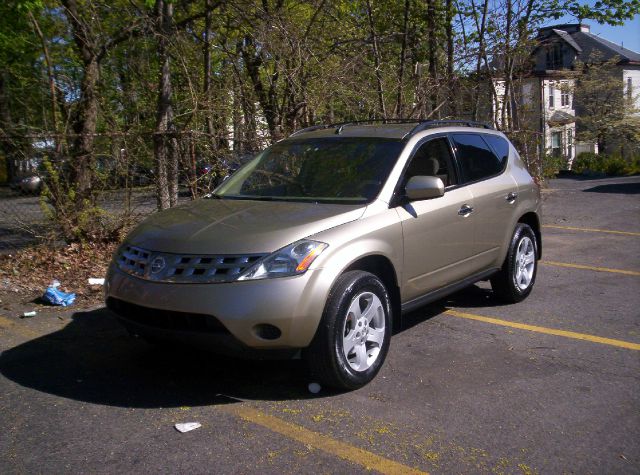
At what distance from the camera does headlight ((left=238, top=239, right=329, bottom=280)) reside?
4.03 metres

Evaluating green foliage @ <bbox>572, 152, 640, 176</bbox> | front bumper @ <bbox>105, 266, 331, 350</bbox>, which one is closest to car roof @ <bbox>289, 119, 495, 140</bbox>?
front bumper @ <bbox>105, 266, 331, 350</bbox>

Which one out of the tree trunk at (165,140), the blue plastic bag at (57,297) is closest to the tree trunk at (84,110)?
the tree trunk at (165,140)

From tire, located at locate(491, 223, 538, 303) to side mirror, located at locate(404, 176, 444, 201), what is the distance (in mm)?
1914

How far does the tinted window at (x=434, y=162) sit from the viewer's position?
539cm

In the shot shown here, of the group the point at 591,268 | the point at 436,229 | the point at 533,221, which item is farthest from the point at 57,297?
the point at 591,268

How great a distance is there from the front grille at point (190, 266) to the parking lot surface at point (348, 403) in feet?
1.84

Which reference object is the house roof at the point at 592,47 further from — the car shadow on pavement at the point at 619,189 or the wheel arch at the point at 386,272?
the wheel arch at the point at 386,272

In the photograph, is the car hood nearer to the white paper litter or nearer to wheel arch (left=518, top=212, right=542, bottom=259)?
the white paper litter

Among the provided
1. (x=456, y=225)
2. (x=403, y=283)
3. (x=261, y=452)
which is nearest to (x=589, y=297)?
(x=456, y=225)

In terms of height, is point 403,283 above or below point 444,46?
below

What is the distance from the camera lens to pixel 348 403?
4223 millimetres

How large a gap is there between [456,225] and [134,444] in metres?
3.15

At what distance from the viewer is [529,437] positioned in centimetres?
375

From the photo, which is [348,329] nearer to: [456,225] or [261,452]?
[261,452]
